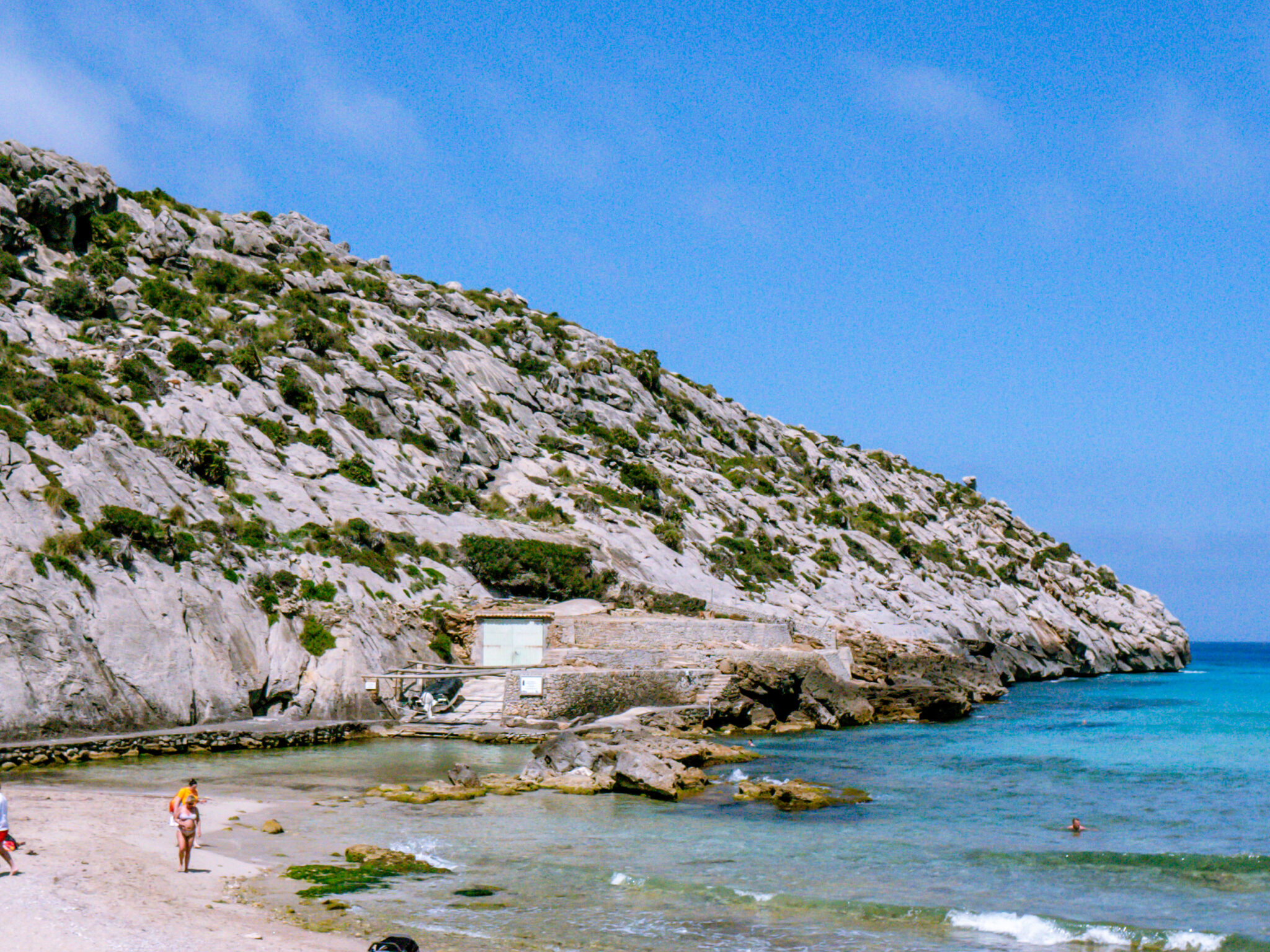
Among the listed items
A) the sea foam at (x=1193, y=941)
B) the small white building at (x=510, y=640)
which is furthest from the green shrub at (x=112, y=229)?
the sea foam at (x=1193, y=941)

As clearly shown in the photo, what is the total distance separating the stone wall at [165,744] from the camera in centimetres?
2986

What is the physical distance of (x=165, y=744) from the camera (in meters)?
33.7

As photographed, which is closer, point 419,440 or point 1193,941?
point 1193,941

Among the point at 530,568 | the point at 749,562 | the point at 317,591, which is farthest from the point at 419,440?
the point at 317,591

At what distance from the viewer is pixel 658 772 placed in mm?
29094

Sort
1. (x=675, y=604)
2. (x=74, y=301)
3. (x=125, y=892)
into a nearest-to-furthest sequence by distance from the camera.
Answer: (x=125, y=892) → (x=675, y=604) → (x=74, y=301)

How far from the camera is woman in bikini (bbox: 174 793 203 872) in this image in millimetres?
17750

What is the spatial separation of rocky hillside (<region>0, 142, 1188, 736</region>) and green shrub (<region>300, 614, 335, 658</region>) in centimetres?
14

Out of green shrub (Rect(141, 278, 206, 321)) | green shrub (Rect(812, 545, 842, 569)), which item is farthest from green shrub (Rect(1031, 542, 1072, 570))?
green shrub (Rect(141, 278, 206, 321))

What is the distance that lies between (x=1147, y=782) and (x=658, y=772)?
17.8 meters

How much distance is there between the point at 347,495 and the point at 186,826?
40111 mm

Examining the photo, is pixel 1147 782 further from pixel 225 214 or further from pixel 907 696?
pixel 225 214

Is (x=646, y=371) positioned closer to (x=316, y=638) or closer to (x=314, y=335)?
(x=314, y=335)

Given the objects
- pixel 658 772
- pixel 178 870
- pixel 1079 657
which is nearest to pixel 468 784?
pixel 658 772
